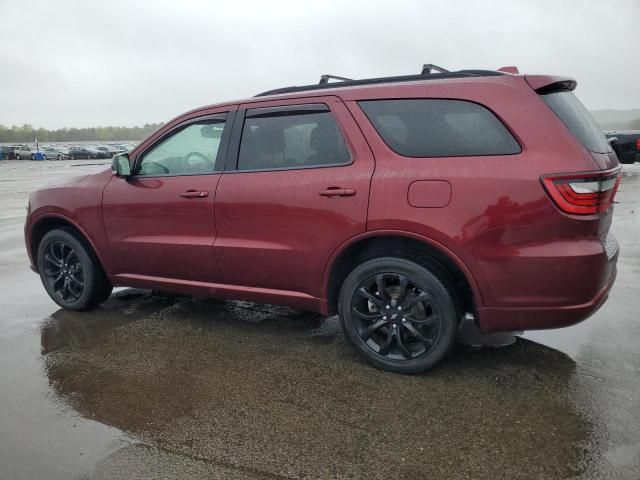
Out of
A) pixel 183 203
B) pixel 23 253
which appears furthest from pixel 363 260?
pixel 23 253

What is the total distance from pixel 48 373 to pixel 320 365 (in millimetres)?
1799

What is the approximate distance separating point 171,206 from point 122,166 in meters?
0.58

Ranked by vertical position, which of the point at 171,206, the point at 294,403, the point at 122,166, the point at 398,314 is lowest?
the point at 294,403

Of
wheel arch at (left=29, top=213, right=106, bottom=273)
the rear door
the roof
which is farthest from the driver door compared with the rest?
the roof

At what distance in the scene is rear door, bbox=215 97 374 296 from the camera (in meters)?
3.33

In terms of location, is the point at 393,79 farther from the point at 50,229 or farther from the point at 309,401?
the point at 50,229

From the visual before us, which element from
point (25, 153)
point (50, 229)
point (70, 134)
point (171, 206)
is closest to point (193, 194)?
point (171, 206)

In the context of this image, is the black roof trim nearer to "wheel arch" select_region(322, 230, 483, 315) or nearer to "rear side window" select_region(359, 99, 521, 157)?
"rear side window" select_region(359, 99, 521, 157)

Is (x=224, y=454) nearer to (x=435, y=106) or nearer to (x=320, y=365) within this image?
(x=320, y=365)

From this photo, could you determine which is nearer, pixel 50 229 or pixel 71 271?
pixel 71 271

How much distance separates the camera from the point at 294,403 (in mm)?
3025

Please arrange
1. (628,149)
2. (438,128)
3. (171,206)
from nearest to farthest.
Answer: (438,128)
(171,206)
(628,149)

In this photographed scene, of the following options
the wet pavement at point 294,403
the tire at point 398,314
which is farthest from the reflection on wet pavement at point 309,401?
the tire at point 398,314

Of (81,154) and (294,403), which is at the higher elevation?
(294,403)
